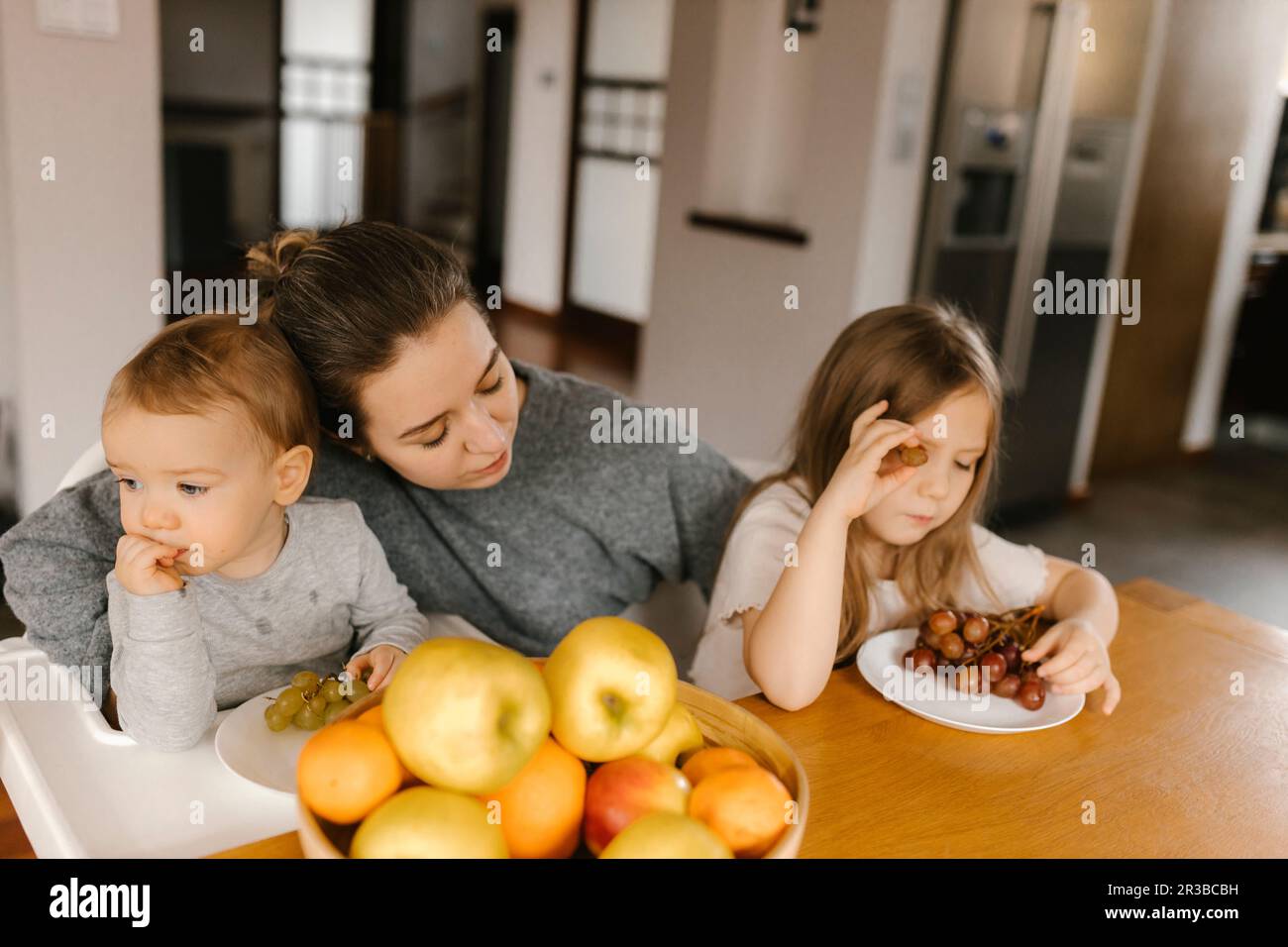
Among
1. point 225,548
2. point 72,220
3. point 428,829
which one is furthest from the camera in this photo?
point 72,220

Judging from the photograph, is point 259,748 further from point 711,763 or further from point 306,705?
point 711,763

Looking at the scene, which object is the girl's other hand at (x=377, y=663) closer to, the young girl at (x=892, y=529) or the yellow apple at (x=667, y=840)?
the young girl at (x=892, y=529)

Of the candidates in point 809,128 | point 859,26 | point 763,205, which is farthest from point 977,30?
point 763,205

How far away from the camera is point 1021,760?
1.06m

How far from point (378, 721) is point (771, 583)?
0.66 meters

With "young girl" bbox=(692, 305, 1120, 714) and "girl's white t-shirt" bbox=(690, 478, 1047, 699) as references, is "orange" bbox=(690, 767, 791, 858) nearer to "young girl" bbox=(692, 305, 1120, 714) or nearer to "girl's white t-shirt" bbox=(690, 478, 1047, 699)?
"young girl" bbox=(692, 305, 1120, 714)

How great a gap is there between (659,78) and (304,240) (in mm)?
5240

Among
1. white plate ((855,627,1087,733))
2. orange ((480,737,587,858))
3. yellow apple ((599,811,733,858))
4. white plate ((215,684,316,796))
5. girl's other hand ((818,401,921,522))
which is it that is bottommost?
white plate ((215,684,316,796))

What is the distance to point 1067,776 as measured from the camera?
1043 mm

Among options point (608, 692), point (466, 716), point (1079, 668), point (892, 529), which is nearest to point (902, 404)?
point (892, 529)

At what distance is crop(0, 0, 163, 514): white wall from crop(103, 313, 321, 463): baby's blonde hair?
1610mm

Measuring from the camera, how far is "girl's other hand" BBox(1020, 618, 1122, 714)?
3.85ft

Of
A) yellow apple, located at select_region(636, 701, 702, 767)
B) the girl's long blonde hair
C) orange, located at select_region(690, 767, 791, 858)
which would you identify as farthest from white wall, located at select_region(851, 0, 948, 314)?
orange, located at select_region(690, 767, 791, 858)
